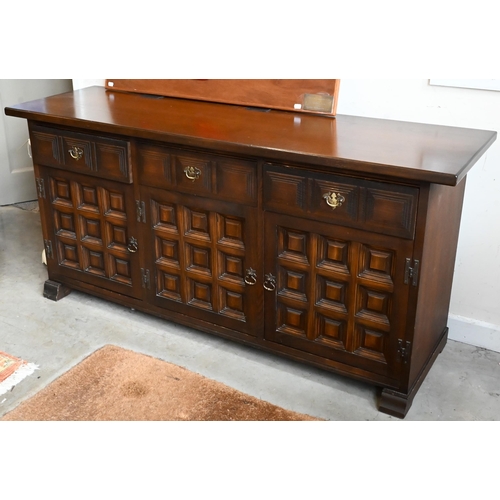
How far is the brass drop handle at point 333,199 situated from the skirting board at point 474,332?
2.98 feet

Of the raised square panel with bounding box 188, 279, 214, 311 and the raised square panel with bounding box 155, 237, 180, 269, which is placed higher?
the raised square panel with bounding box 155, 237, 180, 269

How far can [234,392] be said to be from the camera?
94.7 inches

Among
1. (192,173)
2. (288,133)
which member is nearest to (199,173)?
(192,173)

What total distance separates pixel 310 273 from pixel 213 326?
540 millimetres

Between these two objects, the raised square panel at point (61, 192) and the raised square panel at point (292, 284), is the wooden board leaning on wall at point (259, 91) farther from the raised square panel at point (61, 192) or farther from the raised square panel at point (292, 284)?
the raised square panel at point (292, 284)

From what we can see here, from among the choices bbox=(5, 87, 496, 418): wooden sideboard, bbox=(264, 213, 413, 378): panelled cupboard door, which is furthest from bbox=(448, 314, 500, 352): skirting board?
bbox=(264, 213, 413, 378): panelled cupboard door

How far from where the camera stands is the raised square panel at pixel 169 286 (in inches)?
106

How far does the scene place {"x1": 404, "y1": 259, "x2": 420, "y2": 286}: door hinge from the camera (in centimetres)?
209

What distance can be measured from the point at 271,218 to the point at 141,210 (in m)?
0.59

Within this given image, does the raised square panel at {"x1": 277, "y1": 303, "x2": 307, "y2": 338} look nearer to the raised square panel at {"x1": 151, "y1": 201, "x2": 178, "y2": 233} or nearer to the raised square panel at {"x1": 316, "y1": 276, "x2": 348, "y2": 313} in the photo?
the raised square panel at {"x1": 316, "y1": 276, "x2": 348, "y2": 313}

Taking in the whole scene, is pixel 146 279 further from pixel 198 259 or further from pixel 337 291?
pixel 337 291

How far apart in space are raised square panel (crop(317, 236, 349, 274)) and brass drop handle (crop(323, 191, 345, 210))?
0.14 m

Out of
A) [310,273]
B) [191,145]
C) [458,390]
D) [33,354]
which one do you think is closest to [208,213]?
[191,145]

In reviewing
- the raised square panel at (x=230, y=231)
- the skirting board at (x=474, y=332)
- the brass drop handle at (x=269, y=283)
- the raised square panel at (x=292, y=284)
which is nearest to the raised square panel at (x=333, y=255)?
the raised square panel at (x=292, y=284)
